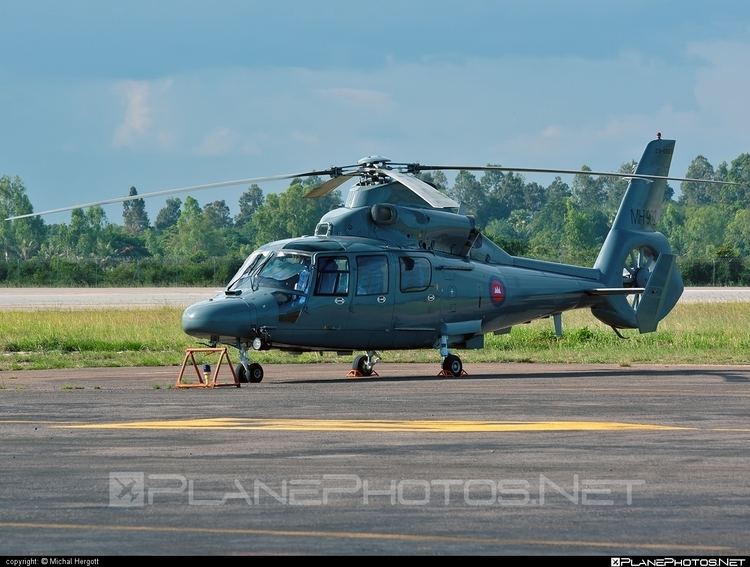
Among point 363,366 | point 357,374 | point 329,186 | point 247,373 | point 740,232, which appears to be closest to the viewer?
point 247,373

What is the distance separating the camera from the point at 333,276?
26.5 meters

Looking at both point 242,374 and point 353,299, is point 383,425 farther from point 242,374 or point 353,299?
point 353,299

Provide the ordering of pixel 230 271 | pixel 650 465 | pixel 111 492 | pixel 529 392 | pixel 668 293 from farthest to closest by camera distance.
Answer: pixel 230 271 → pixel 668 293 → pixel 529 392 → pixel 650 465 → pixel 111 492

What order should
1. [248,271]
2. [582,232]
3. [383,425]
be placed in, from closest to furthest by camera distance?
[383,425] → [248,271] → [582,232]

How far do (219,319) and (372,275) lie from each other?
3422 millimetres

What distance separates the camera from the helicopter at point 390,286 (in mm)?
25725

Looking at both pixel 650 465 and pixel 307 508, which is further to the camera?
pixel 650 465

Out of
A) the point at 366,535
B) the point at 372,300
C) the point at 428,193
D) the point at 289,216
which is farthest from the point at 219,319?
the point at 289,216

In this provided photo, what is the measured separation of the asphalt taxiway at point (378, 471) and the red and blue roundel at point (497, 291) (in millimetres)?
6082

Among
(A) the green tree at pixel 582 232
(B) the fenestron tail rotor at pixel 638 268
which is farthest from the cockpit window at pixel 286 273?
(A) the green tree at pixel 582 232

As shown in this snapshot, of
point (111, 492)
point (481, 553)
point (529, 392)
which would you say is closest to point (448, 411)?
point (529, 392)

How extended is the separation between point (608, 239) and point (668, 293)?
2.31 meters

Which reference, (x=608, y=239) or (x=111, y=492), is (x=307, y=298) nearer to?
(x=608, y=239)

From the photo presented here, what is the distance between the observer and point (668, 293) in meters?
31.5
